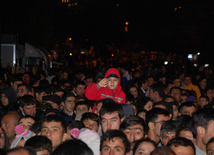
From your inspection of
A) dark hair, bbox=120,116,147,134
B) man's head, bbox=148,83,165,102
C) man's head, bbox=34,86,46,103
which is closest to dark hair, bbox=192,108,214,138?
dark hair, bbox=120,116,147,134

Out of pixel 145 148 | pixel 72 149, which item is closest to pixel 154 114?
pixel 145 148

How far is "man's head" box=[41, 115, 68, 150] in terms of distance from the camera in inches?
215

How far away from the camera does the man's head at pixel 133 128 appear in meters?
5.93

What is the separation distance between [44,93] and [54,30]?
129 feet

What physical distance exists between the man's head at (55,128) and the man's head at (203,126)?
75.6 inches

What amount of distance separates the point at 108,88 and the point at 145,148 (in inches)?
109

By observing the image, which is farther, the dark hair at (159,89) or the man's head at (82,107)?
the dark hair at (159,89)

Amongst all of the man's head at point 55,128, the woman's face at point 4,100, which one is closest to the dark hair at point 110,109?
the man's head at point 55,128

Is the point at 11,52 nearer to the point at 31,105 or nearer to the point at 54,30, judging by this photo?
the point at 31,105

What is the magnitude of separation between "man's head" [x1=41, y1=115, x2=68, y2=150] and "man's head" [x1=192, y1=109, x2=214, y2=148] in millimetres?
1920

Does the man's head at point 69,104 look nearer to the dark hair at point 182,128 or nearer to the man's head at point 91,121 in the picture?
the man's head at point 91,121

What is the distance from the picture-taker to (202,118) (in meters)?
5.57

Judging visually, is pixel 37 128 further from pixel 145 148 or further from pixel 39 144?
pixel 145 148

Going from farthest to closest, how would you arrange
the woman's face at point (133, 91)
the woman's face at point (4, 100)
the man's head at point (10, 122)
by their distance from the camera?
the woman's face at point (133, 91) → the woman's face at point (4, 100) → the man's head at point (10, 122)
